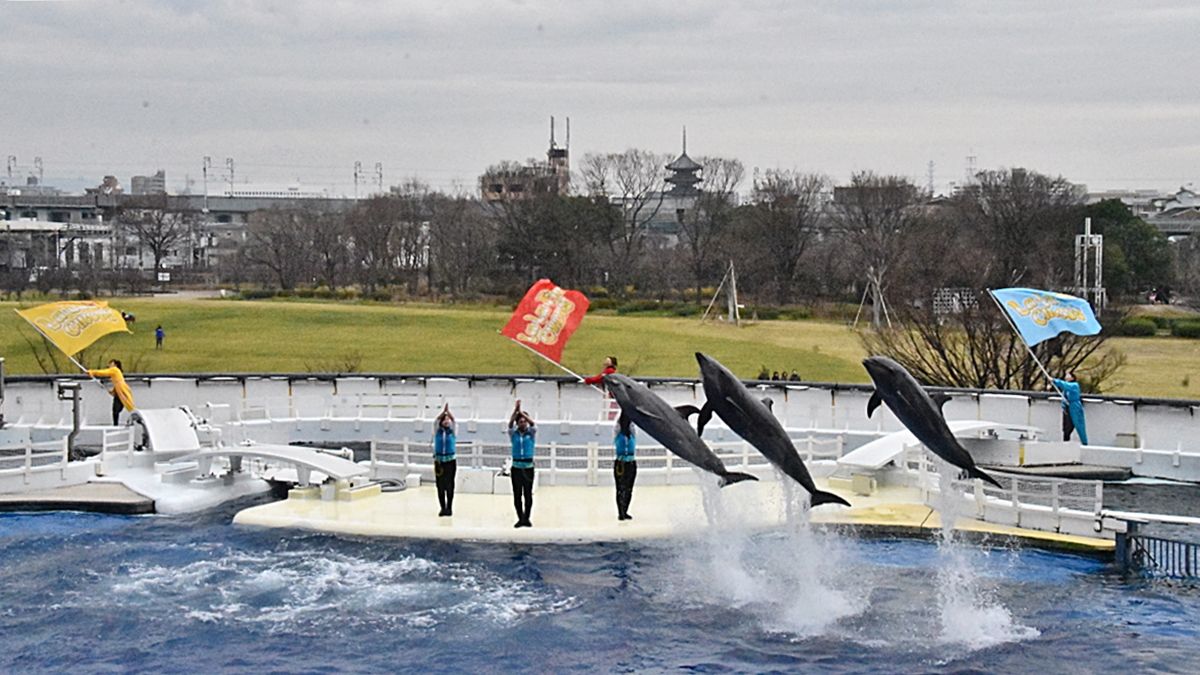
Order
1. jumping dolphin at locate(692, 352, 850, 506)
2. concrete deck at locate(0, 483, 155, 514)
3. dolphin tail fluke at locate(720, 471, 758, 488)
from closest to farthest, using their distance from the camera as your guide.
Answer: jumping dolphin at locate(692, 352, 850, 506), dolphin tail fluke at locate(720, 471, 758, 488), concrete deck at locate(0, 483, 155, 514)

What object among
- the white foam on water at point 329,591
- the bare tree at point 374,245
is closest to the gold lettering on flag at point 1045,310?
the white foam on water at point 329,591

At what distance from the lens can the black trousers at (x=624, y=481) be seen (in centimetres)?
2430

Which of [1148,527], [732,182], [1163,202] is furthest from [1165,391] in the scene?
[1163,202]

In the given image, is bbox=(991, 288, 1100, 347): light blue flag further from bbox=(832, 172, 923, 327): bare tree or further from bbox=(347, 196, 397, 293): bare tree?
bbox=(347, 196, 397, 293): bare tree

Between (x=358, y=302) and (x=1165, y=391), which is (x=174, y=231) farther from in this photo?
(x=1165, y=391)

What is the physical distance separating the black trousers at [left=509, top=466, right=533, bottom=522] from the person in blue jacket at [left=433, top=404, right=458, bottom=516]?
1164 millimetres

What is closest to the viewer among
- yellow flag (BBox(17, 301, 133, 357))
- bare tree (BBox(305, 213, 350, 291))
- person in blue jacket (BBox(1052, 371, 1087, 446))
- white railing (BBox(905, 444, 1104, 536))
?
white railing (BBox(905, 444, 1104, 536))

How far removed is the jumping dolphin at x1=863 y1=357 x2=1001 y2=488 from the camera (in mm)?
19406

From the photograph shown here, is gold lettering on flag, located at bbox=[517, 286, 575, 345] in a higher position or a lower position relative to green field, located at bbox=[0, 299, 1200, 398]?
higher

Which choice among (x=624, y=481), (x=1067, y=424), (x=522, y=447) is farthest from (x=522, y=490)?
(x=1067, y=424)

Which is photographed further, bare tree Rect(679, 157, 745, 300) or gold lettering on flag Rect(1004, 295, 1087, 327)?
bare tree Rect(679, 157, 745, 300)

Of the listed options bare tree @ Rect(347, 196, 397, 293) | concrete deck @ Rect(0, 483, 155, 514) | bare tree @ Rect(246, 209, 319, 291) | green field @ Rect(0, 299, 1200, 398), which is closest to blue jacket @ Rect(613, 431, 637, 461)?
concrete deck @ Rect(0, 483, 155, 514)

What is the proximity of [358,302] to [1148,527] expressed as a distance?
71.1 meters

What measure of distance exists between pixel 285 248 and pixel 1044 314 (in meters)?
83.4
